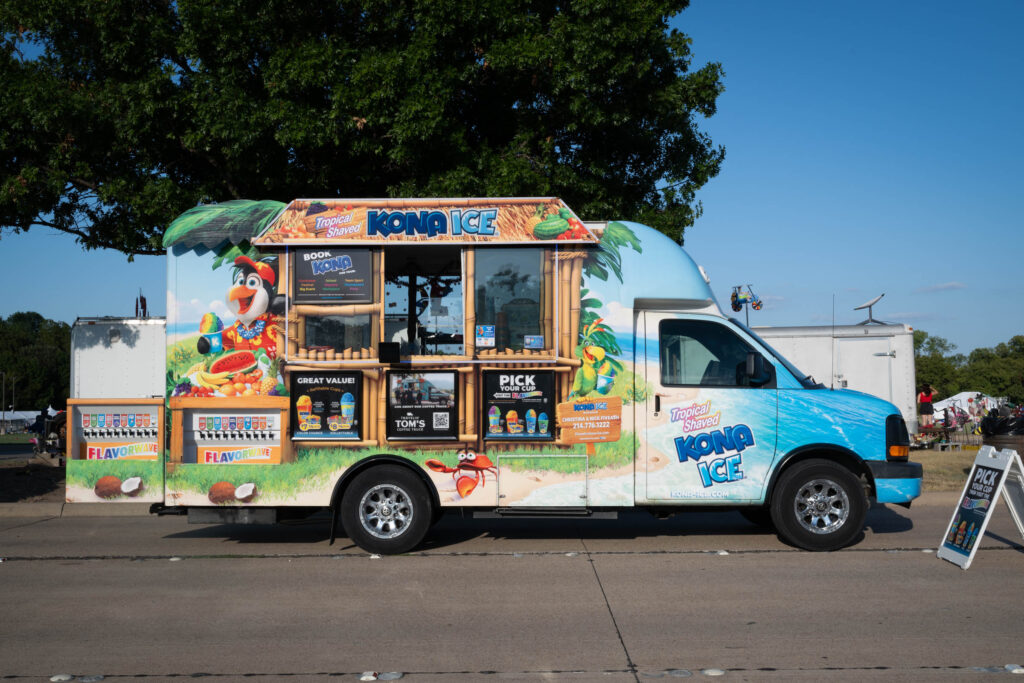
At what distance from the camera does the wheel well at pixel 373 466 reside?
8.06m

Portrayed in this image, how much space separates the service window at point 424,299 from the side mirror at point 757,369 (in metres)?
2.80

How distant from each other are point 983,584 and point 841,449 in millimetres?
1712

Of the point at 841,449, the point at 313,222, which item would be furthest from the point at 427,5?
the point at 841,449

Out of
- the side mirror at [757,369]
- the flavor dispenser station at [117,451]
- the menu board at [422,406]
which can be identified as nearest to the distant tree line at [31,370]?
the flavor dispenser station at [117,451]

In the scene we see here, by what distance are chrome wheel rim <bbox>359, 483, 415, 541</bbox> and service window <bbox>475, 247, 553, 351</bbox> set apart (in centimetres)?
172

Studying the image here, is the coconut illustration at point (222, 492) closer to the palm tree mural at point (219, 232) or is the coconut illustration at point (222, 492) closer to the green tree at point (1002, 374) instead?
the palm tree mural at point (219, 232)

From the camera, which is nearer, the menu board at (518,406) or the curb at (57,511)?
the menu board at (518,406)

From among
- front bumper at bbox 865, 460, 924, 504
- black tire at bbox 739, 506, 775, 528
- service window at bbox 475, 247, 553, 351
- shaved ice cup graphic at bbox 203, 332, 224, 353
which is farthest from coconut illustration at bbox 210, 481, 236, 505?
front bumper at bbox 865, 460, 924, 504

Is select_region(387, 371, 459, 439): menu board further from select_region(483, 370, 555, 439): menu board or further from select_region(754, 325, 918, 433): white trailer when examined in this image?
select_region(754, 325, 918, 433): white trailer

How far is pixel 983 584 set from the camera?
688 cm

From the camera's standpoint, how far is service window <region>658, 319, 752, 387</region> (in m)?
8.28

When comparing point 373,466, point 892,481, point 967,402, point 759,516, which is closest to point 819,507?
point 892,481

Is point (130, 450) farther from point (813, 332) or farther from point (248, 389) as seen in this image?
point (813, 332)

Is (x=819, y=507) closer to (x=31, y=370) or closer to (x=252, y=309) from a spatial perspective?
(x=252, y=309)
